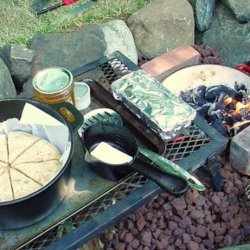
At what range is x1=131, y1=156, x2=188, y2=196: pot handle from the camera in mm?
1799

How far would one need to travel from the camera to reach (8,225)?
1.85 metres

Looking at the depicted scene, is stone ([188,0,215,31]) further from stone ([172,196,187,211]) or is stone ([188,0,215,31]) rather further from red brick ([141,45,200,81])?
stone ([172,196,187,211])

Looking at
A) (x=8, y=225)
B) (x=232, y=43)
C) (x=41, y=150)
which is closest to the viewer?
(x=8, y=225)

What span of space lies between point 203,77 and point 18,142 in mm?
1279

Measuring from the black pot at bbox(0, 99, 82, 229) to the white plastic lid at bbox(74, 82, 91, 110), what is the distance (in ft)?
0.75

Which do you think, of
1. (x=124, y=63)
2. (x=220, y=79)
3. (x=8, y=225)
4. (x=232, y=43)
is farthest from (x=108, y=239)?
(x=232, y=43)

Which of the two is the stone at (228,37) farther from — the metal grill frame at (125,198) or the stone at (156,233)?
the stone at (156,233)

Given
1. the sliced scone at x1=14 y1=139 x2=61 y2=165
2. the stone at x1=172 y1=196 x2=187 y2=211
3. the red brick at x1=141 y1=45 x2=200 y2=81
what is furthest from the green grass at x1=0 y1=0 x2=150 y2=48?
the stone at x1=172 y1=196 x2=187 y2=211

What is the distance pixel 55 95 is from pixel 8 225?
56 cm

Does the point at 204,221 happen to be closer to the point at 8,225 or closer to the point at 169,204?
the point at 169,204

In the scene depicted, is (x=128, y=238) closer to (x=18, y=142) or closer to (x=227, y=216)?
(x=227, y=216)

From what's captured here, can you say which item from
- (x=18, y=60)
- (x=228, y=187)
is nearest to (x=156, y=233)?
(x=228, y=187)

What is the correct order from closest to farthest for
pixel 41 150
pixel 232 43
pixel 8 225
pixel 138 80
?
1. pixel 8 225
2. pixel 41 150
3. pixel 138 80
4. pixel 232 43

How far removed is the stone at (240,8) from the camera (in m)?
3.23
